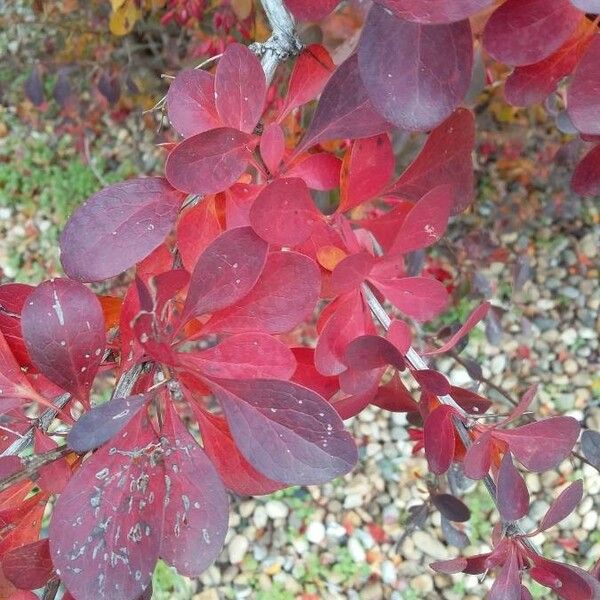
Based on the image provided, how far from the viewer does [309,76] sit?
2.11 ft

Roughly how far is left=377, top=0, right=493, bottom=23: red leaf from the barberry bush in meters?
0.04

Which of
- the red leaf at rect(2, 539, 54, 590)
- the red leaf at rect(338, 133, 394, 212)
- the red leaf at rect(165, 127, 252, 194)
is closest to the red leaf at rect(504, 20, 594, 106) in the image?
the red leaf at rect(338, 133, 394, 212)

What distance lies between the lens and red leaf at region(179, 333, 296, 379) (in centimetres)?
54

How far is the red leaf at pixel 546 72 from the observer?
583mm

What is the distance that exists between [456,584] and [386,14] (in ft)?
4.83

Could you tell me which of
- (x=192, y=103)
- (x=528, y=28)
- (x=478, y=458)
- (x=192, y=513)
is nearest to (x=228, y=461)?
(x=192, y=513)

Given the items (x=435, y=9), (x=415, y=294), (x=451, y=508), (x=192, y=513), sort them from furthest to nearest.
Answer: (x=451, y=508)
(x=415, y=294)
(x=192, y=513)
(x=435, y=9)

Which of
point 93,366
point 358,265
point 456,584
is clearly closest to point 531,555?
point 358,265

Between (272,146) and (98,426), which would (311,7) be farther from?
(98,426)

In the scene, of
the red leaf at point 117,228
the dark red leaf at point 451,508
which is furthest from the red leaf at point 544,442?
the dark red leaf at point 451,508

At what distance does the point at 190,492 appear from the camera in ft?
1.71

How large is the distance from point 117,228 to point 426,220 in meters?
0.25

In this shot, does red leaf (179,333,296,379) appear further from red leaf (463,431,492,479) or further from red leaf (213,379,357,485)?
red leaf (463,431,492,479)

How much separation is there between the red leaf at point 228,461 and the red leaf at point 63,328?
10cm
